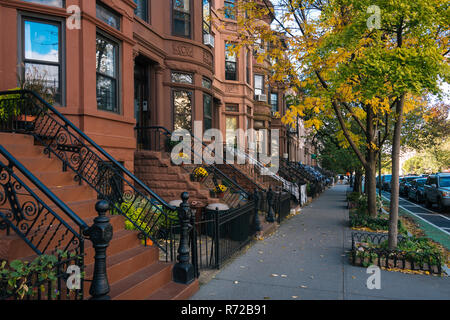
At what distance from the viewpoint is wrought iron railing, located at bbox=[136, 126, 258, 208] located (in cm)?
905

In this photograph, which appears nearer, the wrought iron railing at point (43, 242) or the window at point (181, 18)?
the wrought iron railing at point (43, 242)

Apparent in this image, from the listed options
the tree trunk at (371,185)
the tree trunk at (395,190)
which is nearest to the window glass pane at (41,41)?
the tree trunk at (395,190)

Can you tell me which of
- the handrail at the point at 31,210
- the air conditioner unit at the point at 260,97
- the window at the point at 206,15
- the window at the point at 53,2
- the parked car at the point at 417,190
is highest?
the window at the point at 206,15

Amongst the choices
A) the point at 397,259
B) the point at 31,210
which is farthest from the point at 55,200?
the point at 397,259

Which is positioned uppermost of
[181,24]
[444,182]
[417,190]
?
[181,24]

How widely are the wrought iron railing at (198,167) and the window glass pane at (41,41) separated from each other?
3.58 meters

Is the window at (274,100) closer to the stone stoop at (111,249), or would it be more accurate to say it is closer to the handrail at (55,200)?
the stone stoop at (111,249)

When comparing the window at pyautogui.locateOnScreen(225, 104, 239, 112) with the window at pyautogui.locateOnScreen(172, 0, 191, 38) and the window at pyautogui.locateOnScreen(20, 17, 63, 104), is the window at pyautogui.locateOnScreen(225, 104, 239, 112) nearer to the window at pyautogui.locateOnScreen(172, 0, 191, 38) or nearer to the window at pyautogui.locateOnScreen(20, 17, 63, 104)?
the window at pyautogui.locateOnScreen(172, 0, 191, 38)

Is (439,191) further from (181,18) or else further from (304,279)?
(181,18)

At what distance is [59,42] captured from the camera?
654 cm

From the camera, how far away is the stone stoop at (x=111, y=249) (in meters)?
3.67

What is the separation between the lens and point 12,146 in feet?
16.3

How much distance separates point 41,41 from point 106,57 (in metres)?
1.50
